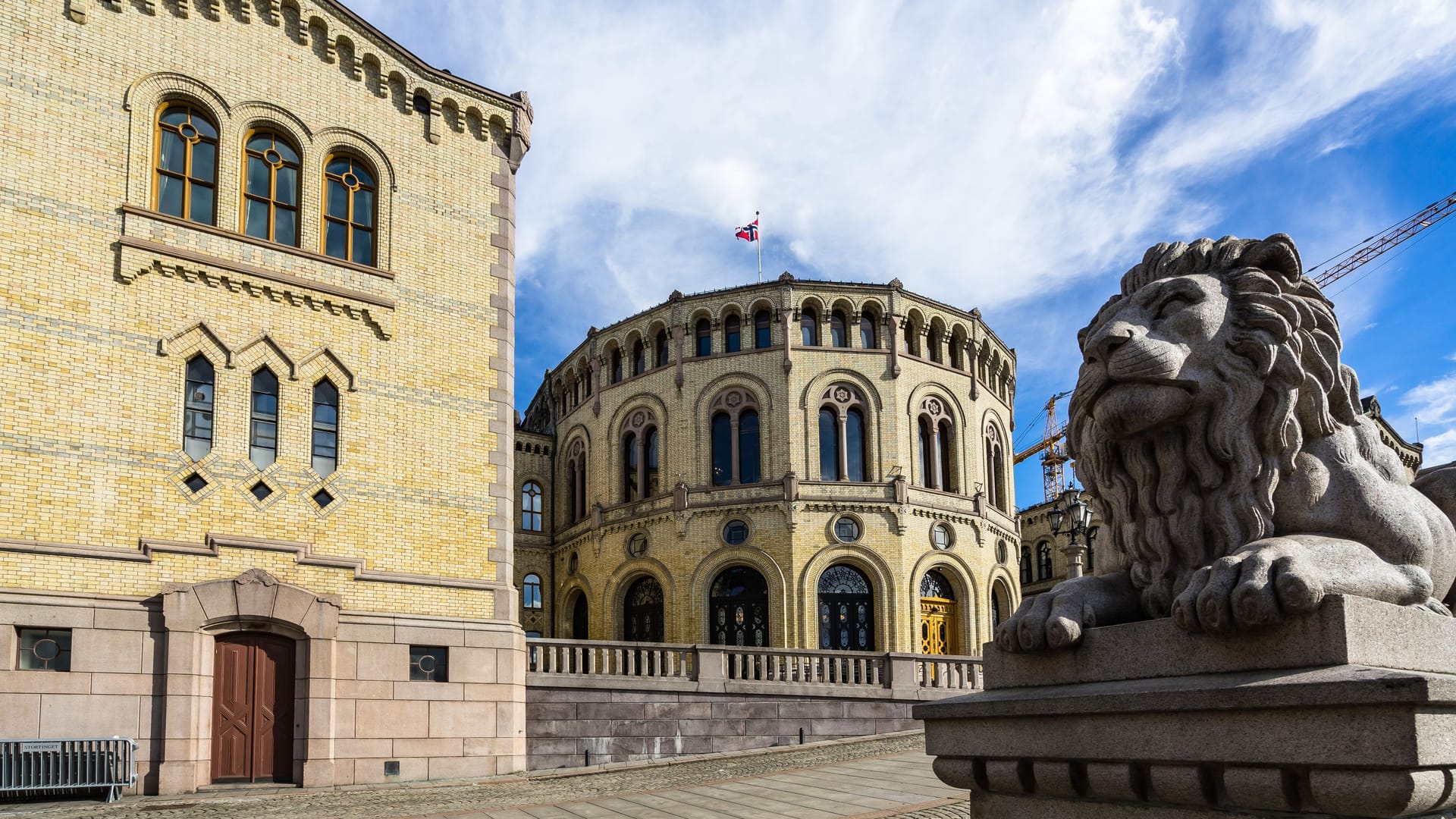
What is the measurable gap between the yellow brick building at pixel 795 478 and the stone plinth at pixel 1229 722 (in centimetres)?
3050

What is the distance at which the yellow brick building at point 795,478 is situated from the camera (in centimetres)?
3550

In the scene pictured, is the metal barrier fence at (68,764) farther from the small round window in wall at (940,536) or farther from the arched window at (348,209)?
the small round window in wall at (940,536)

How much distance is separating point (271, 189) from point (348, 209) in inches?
51.8

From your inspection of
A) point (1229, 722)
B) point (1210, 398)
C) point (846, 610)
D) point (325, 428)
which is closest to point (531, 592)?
point (846, 610)

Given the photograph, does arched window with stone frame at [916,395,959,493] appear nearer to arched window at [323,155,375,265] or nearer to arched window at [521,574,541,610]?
arched window at [521,574,541,610]

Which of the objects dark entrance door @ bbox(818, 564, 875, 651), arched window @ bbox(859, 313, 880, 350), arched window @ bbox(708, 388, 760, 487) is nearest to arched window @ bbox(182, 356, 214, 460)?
arched window @ bbox(708, 388, 760, 487)

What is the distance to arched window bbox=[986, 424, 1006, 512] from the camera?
40.2 m

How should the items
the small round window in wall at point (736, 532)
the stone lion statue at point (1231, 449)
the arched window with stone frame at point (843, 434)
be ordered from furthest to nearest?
the arched window with stone frame at point (843, 434)
the small round window in wall at point (736, 532)
the stone lion statue at point (1231, 449)

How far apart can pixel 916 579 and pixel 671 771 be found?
18.7 m

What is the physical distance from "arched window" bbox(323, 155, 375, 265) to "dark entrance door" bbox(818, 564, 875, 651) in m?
20.3

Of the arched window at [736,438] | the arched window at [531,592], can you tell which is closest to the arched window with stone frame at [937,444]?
the arched window at [736,438]

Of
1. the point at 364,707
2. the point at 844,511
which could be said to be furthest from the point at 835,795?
the point at 844,511

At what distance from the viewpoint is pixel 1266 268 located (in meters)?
4.32

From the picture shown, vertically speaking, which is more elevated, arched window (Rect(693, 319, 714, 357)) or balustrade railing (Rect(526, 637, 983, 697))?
arched window (Rect(693, 319, 714, 357))
